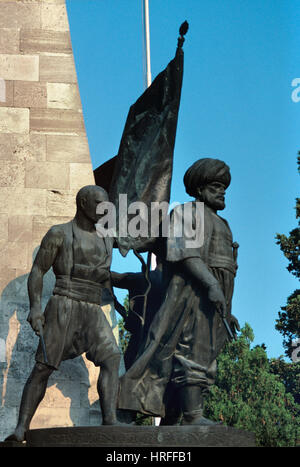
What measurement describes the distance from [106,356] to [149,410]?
68 cm

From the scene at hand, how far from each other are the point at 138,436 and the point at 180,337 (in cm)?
139

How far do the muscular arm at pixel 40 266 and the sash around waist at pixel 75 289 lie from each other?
201 mm

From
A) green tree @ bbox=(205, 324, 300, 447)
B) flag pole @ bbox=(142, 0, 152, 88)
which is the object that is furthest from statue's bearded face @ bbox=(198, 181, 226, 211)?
green tree @ bbox=(205, 324, 300, 447)

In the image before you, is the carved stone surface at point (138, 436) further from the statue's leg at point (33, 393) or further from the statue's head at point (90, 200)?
the statue's head at point (90, 200)

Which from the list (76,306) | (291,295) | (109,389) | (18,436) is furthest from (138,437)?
(291,295)

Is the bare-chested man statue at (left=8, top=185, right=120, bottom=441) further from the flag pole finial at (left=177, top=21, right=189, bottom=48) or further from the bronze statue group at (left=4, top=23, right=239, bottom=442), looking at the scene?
the flag pole finial at (left=177, top=21, right=189, bottom=48)

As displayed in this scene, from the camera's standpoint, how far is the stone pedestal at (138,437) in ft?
22.7

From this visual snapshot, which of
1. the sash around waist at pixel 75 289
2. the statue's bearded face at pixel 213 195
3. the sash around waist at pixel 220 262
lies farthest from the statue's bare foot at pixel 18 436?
the statue's bearded face at pixel 213 195

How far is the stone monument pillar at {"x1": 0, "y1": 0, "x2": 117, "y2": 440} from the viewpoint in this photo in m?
9.18

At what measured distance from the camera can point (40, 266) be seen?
787 centimetres

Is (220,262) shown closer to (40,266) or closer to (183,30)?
(40,266)

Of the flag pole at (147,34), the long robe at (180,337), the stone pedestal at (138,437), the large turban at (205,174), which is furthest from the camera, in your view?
the flag pole at (147,34)

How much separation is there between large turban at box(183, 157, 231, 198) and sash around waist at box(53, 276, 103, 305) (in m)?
1.53

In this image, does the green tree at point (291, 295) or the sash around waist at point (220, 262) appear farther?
the green tree at point (291, 295)
